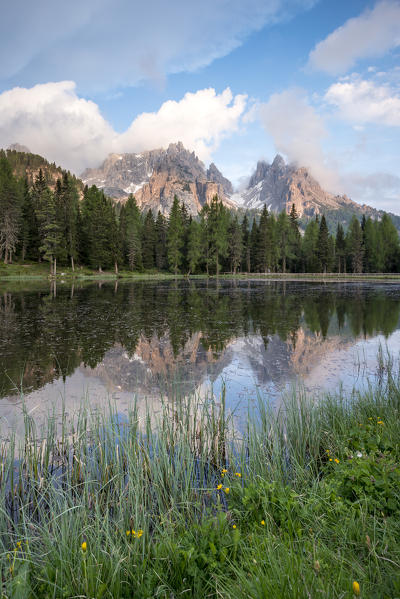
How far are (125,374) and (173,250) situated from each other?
65.7 meters

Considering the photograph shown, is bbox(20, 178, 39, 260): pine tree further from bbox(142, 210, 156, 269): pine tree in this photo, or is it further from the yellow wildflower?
the yellow wildflower

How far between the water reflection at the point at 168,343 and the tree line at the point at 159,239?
3909cm

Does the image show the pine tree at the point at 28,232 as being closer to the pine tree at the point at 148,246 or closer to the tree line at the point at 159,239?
the tree line at the point at 159,239

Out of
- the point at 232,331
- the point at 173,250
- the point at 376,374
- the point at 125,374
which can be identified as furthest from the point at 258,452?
the point at 173,250

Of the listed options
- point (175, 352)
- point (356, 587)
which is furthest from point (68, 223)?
point (356, 587)

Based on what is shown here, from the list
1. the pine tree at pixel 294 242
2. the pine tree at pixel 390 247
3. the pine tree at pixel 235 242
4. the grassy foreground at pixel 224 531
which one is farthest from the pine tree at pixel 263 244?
the grassy foreground at pixel 224 531

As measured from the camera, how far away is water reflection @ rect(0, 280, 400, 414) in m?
9.17

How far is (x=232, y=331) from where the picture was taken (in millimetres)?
16312

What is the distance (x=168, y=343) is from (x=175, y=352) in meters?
1.39

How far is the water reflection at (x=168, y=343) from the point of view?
361 inches

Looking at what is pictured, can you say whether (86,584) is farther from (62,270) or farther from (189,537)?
(62,270)

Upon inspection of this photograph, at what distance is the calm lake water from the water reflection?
38 mm

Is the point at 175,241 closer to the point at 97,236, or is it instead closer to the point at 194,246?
the point at 194,246

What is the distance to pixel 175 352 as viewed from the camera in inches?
486
